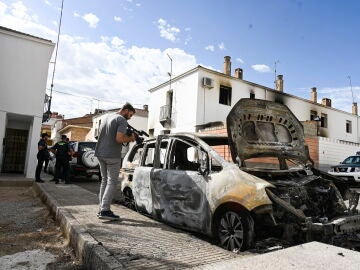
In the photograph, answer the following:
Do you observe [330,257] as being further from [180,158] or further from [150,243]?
[180,158]

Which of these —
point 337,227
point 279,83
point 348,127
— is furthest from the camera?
point 348,127

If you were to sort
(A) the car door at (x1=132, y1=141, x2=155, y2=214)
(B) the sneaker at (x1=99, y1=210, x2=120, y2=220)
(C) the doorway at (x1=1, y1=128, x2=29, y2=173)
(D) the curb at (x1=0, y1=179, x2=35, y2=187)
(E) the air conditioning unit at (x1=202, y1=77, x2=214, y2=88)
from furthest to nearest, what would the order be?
1. (E) the air conditioning unit at (x1=202, y1=77, x2=214, y2=88)
2. (C) the doorway at (x1=1, y1=128, x2=29, y2=173)
3. (D) the curb at (x1=0, y1=179, x2=35, y2=187)
4. (A) the car door at (x1=132, y1=141, x2=155, y2=214)
5. (B) the sneaker at (x1=99, y1=210, x2=120, y2=220)

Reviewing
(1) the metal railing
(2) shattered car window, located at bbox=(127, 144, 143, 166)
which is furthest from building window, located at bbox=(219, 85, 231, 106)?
(2) shattered car window, located at bbox=(127, 144, 143, 166)

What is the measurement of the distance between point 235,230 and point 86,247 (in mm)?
1718

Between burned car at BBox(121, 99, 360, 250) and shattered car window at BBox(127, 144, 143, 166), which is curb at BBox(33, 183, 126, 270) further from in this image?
shattered car window at BBox(127, 144, 143, 166)

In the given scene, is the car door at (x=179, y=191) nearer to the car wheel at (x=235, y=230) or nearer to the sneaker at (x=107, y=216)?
the car wheel at (x=235, y=230)

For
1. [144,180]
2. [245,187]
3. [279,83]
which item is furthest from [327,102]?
[245,187]

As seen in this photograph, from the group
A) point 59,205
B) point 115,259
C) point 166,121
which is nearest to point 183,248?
point 115,259

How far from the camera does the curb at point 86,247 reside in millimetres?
2746

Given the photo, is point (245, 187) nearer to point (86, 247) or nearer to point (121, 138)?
point (86, 247)

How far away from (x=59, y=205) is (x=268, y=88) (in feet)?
73.1

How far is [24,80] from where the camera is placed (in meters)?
12.2

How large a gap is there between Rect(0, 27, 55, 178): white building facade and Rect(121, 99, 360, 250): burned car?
840cm

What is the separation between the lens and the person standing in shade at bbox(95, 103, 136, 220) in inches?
178
